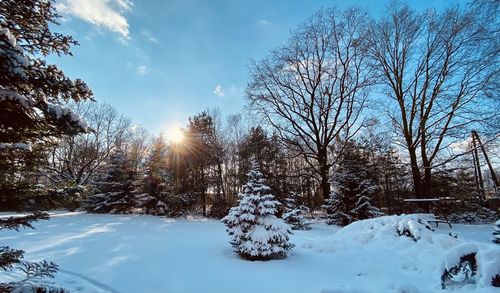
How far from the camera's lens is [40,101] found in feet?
9.45

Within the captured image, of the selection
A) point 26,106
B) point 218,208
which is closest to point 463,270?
point 26,106

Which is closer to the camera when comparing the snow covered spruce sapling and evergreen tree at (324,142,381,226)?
the snow covered spruce sapling

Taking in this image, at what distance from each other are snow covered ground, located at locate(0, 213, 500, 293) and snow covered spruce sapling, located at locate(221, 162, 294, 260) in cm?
29

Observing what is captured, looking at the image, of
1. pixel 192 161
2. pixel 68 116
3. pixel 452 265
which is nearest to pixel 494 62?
pixel 452 265

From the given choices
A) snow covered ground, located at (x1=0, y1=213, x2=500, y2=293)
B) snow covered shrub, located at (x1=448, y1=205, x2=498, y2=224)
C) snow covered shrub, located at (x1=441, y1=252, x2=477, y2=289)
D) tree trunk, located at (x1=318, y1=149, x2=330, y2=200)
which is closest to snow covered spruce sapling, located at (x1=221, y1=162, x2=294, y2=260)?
snow covered ground, located at (x1=0, y1=213, x2=500, y2=293)

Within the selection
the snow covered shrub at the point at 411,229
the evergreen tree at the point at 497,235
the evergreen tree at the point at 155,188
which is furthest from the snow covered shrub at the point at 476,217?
the evergreen tree at the point at 155,188

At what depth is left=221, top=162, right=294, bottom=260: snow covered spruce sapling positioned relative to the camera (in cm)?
654

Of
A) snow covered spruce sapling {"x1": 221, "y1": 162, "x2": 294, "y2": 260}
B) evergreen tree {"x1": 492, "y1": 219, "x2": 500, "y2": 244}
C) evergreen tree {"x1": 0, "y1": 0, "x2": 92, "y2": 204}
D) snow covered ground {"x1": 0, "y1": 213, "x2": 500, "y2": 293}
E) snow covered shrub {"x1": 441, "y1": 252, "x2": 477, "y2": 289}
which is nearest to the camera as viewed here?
evergreen tree {"x1": 0, "y1": 0, "x2": 92, "y2": 204}

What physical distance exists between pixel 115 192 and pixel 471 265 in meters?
19.6

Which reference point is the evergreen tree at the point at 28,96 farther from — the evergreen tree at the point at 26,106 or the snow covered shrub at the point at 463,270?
the snow covered shrub at the point at 463,270

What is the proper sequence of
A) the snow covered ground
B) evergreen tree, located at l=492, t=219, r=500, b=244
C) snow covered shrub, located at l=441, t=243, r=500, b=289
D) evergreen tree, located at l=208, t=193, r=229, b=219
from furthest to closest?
1. evergreen tree, located at l=208, t=193, r=229, b=219
2. evergreen tree, located at l=492, t=219, r=500, b=244
3. the snow covered ground
4. snow covered shrub, located at l=441, t=243, r=500, b=289

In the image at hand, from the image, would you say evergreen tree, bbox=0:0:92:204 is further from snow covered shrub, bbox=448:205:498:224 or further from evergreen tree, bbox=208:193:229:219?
snow covered shrub, bbox=448:205:498:224

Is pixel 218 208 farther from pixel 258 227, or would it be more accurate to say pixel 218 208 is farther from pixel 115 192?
pixel 258 227

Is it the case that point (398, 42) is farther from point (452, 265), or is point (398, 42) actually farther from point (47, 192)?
point (47, 192)
